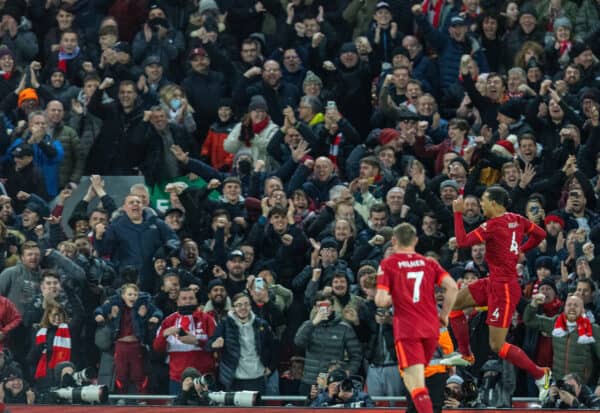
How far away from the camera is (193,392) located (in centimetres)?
Result: 1723

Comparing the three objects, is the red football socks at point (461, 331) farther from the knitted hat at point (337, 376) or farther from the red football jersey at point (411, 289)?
the red football jersey at point (411, 289)

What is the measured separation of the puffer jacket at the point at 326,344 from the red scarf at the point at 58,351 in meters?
2.62

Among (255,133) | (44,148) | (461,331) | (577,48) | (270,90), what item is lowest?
(461,331)

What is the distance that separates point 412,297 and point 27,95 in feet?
31.8

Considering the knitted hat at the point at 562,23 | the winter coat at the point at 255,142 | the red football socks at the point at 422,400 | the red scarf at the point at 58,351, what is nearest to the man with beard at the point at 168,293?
the red scarf at the point at 58,351

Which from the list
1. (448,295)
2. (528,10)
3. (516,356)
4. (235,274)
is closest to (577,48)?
(528,10)

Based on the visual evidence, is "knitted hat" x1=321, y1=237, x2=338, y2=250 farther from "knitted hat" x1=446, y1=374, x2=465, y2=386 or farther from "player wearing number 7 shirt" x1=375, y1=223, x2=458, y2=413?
"player wearing number 7 shirt" x1=375, y1=223, x2=458, y2=413

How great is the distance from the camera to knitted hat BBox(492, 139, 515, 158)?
20.1m

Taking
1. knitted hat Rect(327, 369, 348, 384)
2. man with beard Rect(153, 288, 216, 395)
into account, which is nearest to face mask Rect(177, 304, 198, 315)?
man with beard Rect(153, 288, 216, 395)

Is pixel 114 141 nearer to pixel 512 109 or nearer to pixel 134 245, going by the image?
pixel 134 245

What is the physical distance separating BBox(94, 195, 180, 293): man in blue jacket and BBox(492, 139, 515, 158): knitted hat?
4.16 m

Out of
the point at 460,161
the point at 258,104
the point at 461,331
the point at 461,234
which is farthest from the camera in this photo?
the point at 258,104

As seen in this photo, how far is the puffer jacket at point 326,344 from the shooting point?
17906 millimetres

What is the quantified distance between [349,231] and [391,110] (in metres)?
2.64
